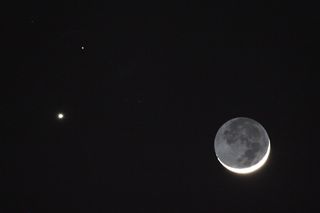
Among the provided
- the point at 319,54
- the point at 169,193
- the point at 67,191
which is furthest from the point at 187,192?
the point at 319,54

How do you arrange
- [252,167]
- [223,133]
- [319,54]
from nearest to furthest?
1. [252,167]
2. [223,133]
3. [319,54]

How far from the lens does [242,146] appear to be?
357 inches

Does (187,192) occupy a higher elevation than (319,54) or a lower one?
lower

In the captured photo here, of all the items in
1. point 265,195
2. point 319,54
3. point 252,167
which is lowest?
point 252,167

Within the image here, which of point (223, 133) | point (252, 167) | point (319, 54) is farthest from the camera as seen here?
point (319, 54)

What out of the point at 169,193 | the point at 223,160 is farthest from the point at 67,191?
the point at 223,160

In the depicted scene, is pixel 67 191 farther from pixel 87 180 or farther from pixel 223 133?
pixel 223 133

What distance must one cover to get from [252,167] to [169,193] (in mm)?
3832

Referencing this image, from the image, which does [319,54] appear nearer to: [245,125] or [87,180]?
[245,125]

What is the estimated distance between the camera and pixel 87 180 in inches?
455

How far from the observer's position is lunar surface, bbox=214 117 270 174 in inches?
350

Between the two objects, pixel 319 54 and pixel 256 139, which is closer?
pixel 256 139

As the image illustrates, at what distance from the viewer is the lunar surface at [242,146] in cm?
888

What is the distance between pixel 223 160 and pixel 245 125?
1.28 meters
